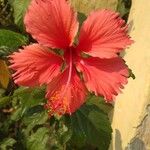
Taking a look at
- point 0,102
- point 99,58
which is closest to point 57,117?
point 0,102

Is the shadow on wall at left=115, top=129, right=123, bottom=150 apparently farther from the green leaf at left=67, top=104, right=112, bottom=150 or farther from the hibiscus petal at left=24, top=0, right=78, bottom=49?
the hibiscus petal at left=24, top=0, right=78, bottom=49

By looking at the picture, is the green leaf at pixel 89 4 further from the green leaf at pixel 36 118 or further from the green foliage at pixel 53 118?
the green leaf at pixel 36 118

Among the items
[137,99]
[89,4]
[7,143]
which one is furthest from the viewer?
[7,143]

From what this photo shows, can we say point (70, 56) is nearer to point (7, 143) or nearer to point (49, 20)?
point (49, 20)

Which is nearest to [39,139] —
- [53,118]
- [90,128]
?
[53,118]

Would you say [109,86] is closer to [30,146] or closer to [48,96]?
[48,96]

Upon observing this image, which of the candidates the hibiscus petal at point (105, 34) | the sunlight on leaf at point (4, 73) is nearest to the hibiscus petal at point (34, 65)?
the hibiscus petal at point (105, 34)
